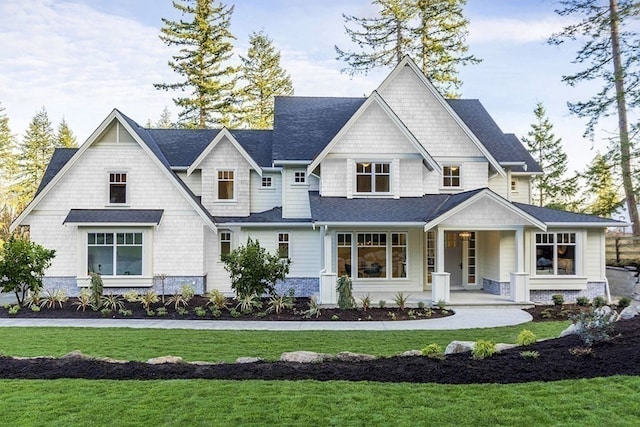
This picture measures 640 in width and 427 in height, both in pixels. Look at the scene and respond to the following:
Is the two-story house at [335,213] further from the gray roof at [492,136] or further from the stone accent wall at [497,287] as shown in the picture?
the gray roof at [492,136]

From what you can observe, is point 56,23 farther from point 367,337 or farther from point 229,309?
point 367,337

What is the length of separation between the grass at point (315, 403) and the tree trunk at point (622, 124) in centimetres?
1650

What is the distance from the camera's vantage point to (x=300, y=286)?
17.9 metres

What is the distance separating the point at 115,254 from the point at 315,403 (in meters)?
14.0

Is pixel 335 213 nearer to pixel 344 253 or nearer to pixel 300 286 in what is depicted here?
pixel 344 253

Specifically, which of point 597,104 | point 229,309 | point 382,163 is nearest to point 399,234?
point 382,163

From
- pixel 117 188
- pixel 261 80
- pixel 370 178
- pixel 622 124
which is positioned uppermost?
pixel 261 80

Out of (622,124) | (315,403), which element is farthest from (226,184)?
(622,124)

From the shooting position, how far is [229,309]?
46.1ft

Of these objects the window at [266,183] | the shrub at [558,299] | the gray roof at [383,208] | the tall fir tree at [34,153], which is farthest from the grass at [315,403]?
the tall fir tree at [34,153]

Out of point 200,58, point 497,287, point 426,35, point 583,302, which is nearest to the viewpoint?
point 583,302

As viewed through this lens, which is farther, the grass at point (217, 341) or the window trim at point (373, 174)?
the window trim at point (373, 174)

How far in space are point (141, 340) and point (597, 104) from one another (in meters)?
21.6

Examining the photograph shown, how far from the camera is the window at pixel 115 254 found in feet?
55.1
